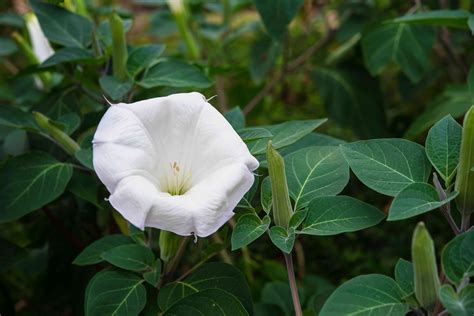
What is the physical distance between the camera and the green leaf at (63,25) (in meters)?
1.04

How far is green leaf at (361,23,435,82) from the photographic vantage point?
4.37 ft

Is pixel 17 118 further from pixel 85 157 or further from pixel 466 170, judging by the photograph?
pixel 466 170

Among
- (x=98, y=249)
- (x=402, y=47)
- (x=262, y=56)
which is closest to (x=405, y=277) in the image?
(x=98, y=249)

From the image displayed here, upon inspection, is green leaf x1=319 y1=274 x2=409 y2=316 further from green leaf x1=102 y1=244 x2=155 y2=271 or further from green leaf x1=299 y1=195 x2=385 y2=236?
green leaf x1=102 y1=244 x2=155 y2=271

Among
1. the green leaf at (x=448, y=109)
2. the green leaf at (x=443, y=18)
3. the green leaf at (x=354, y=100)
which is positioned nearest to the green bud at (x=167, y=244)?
the green leaf at (x=443, y=18)

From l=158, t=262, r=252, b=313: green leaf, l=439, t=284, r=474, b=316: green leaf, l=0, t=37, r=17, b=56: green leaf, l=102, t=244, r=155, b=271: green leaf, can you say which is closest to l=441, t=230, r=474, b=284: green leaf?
l=439, t=284, r=474, b=316: green leaf

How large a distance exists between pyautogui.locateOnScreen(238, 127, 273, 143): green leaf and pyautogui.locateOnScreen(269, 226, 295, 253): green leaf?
0.12 meters

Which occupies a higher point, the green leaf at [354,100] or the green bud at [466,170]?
the green bud at [466,170]

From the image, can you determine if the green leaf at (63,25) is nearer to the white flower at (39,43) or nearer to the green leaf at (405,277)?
the white flower at (39,43)

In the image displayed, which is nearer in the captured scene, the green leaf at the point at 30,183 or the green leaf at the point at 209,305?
the green leaf at the point at 209,305

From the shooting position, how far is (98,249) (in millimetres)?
883

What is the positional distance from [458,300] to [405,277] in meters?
0.08

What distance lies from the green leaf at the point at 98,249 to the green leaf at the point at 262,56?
794 millimetres

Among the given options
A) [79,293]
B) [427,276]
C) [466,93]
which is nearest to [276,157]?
[427,276]
